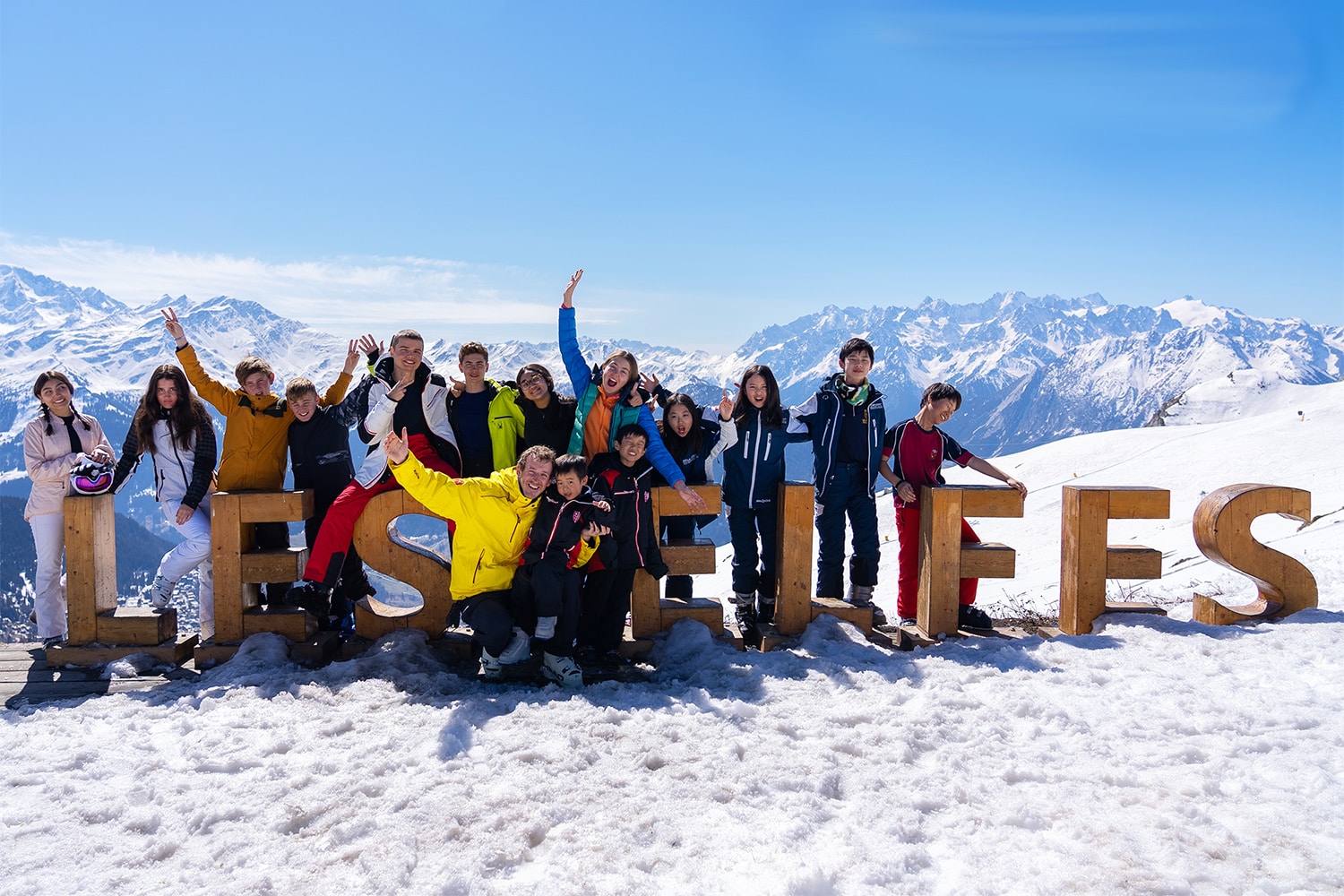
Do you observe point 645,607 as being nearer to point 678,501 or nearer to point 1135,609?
point 678,501

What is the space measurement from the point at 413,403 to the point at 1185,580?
905cm

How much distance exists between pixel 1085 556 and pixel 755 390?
297 centimetres

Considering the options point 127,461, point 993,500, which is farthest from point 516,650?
point 993,500

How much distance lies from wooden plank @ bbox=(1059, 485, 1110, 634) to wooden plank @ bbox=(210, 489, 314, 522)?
20.0 ft

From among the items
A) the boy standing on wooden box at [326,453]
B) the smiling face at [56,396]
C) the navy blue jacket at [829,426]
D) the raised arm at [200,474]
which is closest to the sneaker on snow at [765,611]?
the navy blue jacket at [829,426]

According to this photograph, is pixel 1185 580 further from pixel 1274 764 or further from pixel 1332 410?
pixel 1332 410

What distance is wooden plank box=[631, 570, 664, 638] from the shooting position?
605 cm

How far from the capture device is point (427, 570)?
19.6ft

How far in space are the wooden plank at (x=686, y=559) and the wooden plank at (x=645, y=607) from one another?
20 cm

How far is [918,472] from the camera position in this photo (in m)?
6.51

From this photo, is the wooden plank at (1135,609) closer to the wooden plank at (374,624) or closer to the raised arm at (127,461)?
the wooden plank at (374,624)

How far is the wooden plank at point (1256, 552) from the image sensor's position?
609 centimetres

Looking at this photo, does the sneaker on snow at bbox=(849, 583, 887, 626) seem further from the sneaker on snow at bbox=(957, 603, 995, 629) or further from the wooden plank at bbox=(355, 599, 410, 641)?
the wooden plank at bbox=(355, 599, 410, 641)

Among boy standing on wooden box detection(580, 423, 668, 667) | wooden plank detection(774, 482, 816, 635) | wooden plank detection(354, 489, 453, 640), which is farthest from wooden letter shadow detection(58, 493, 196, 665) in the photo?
wooden plank detection(774, 482, 816, 635)
